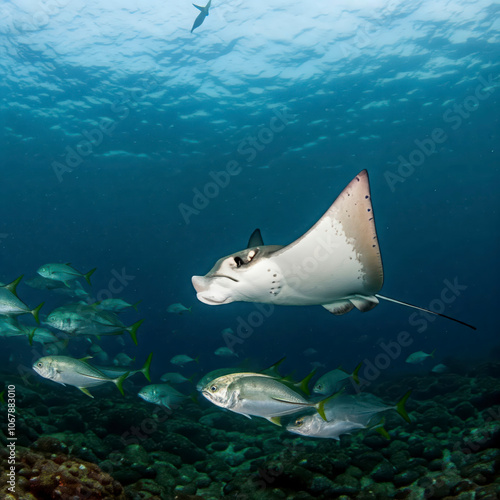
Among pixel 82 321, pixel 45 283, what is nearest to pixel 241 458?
pixel 82 321

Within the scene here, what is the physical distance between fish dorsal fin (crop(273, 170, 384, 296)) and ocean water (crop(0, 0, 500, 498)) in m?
10.5

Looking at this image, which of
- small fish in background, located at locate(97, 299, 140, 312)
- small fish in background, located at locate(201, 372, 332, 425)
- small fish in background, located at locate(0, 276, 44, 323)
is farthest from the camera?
small fish in background, located at locate(97, 299, 140, 312)

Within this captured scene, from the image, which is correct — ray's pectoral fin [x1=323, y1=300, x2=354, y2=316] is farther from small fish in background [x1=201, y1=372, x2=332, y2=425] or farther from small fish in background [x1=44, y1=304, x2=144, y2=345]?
small fish in background [x1=44, y1=304, x2=144, y2=345]

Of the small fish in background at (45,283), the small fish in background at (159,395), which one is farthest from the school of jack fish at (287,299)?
the small fish in background at (45,283)

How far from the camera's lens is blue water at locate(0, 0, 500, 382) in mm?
16891

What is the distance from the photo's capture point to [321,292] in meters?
3.47

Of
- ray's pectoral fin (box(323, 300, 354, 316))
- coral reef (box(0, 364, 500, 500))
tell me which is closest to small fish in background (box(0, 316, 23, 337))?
coral reef (box(0, 364, 500, 500))

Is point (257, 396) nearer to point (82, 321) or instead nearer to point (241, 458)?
point (241, 458)

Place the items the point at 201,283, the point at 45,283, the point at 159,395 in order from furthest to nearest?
1. the point at 45,283
2. the point at 159,395
3. the point at 201,283

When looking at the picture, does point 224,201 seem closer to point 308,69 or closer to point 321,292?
point 308,69

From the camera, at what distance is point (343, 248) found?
2994mm

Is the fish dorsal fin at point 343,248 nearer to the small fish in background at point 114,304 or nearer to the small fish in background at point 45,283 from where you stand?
the small fish in background at point 114,304

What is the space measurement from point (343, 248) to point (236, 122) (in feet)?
71.7

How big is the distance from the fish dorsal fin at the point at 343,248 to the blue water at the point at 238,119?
17.7 metres
